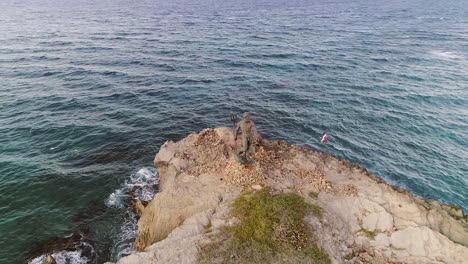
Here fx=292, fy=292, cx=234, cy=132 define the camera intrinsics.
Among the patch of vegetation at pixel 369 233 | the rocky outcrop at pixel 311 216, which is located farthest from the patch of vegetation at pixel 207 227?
the patch of vegetation at pixel 369 233

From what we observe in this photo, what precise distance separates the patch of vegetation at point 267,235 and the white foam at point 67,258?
365 inches

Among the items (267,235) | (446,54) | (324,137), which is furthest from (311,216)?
(446,54)

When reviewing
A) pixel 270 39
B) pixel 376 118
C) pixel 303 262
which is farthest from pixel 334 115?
pixel 270 39

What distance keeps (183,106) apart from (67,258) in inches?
944

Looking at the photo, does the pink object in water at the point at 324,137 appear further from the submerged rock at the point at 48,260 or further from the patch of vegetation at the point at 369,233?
the submerged rock at the point at 48,260

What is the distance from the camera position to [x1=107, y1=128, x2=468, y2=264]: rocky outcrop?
569 inches

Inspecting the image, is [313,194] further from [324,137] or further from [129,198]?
[129,198]

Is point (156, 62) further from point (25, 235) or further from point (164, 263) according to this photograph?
point (164, 263)

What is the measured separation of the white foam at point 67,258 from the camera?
1795cm

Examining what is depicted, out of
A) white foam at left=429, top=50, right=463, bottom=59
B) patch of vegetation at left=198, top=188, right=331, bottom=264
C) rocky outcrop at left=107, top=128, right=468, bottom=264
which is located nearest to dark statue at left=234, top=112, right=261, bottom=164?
rocky outcrop at left=107, top=128, right=468, bottom=264

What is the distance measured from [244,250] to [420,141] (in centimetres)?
2823

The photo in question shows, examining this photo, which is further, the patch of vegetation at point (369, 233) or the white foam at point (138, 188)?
the white foam at point (138, 188)

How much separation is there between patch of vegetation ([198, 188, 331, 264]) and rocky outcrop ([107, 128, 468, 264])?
614 millimetres

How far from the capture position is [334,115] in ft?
122
